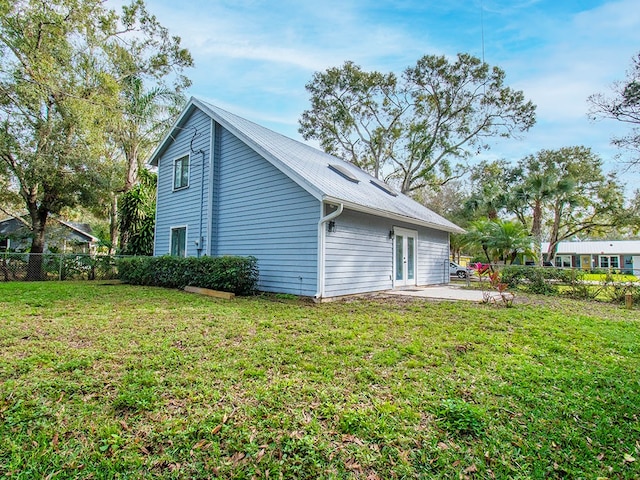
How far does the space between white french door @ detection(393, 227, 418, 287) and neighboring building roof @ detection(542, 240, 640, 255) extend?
30377 millimetres

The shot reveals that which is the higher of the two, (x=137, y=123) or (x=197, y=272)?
(x=137, y=123)

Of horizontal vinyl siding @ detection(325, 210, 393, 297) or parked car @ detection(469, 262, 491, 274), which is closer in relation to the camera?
horizontal vinyl siding @ detection(325, 210, 393, 297)

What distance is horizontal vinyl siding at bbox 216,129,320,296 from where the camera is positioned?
303 inches

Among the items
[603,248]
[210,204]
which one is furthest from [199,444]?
[603,248]

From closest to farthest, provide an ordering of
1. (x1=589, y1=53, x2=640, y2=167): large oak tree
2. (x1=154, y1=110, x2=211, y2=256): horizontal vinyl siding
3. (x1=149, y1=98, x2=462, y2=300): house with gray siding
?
(x1=149, y1=98, x2=462, y2=300): house with gray siding → (x1=154, y1=110, x2=211, y2=256): horizontal vinyl siding → (x1=589, y1=53, x2=640, y2=167): large oak tree

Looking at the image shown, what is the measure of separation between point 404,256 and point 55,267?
41.0 ft

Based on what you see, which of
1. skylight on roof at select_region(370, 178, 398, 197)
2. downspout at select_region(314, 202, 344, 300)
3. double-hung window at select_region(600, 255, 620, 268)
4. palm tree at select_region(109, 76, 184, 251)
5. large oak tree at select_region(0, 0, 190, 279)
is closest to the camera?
A: downspout at select_region(314, 202, 344, 300)

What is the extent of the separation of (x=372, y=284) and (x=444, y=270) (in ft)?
17.5

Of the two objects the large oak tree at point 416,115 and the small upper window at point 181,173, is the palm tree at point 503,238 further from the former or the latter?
the small upper window at point 181,173

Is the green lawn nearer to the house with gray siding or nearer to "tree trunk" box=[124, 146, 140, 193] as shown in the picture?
the house with gray siding

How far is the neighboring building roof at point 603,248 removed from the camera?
30.2 m

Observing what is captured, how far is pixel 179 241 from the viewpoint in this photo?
1121cm

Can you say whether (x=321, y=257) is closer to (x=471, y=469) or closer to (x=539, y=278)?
(x=471, y=469)

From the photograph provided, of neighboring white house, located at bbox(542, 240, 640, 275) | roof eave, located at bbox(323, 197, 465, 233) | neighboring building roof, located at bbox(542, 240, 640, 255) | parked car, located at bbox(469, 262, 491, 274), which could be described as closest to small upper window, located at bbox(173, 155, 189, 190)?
roof eave, located at bbox(323, 197, 465, 233)
